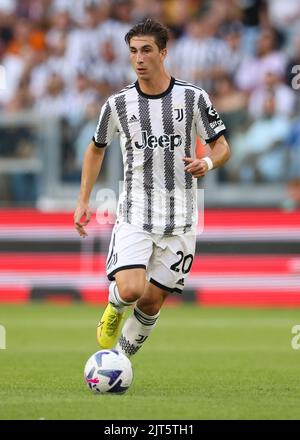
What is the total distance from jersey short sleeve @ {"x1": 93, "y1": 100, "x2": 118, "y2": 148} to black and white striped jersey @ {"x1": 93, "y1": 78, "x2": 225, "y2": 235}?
1cm

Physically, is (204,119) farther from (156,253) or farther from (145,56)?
(156,253)

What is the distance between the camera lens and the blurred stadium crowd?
1672 centimetres

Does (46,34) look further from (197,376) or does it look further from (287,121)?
(197,376)

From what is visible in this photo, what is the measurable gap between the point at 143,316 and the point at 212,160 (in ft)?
4.24

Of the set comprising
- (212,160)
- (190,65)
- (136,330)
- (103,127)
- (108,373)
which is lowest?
(108,373)

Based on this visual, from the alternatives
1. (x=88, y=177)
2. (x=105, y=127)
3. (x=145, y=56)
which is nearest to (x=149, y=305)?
(x=88, y=177)

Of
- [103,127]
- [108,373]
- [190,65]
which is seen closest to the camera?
[108,373]

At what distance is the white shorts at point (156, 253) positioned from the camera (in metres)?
8.32

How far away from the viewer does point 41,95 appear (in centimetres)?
1859

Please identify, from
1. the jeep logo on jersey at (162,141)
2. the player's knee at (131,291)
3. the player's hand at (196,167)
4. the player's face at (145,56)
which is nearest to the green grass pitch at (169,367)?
the player's knee at (131,291)

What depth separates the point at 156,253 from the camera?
334 inches

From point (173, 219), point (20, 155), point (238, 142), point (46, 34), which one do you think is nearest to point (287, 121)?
point (238, 142)

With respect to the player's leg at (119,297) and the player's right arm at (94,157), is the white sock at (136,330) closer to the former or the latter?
the player's leg at (119,297)

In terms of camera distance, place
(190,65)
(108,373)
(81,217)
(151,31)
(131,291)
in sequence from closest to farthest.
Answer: (108,373), (131,291), (151,31), (81,217), (190,65)
